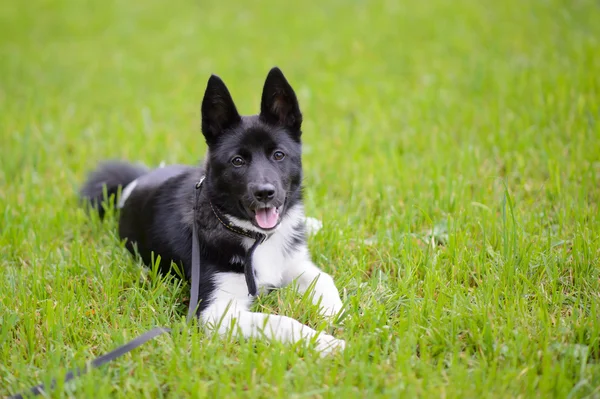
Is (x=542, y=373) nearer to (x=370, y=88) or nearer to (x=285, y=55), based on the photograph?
(x=370, y=88)

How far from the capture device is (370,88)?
7375 mm

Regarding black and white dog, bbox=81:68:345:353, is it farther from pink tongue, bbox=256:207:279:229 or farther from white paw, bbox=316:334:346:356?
white paw, bbox=316:334:346:356

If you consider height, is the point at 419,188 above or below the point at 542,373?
above

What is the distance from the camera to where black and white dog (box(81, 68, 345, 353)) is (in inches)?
131

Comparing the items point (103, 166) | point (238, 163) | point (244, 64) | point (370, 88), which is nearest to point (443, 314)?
point (238, 163)

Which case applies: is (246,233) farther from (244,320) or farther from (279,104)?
(279,104)

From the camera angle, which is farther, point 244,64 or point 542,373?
point 244,64

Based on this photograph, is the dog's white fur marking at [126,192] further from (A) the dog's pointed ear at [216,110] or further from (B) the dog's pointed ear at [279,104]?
(B) the dog's pointed ear at [279,104]

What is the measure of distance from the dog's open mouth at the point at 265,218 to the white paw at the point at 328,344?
0.74 meters

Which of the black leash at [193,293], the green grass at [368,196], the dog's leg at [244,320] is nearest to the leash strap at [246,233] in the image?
the black leash at [193,293]

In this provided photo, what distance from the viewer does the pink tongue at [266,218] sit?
339 cm

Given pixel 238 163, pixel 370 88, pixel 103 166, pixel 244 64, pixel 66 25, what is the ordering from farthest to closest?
pixel 66 25 < pixel 244 64 < pixel 370 88 < pixel 103 166 < pixel 238 163

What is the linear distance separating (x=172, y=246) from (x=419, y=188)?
2.07 meters

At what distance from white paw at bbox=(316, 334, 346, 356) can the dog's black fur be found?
0.70 metres
